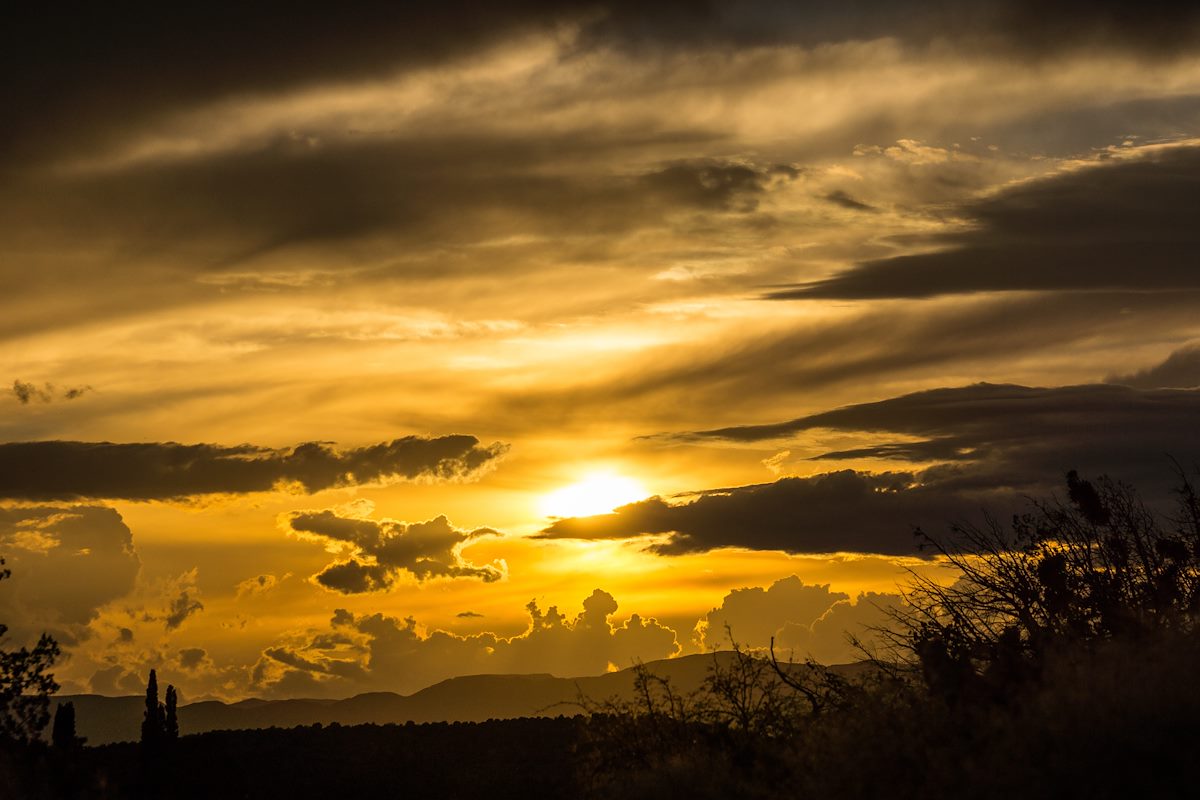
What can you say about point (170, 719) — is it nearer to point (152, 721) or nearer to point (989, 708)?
point (152, 721)

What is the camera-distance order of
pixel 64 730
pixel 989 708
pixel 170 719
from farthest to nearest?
pixel 170 719 → pixel 64 730 → pixel 989 708

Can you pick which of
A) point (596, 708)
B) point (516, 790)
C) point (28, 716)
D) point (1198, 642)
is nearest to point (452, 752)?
point (516, 790)

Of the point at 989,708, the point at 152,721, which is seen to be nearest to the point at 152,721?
the point at 152,721

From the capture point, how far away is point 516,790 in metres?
59.2

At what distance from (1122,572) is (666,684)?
11.8 m

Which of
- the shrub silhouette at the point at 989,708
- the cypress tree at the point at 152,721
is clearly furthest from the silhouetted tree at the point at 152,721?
the shrub silhouette at the point at 989,708

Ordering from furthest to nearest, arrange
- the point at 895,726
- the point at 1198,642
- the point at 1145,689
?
the point at 895,726 → the point at 1198,642 → the point at 1145,689

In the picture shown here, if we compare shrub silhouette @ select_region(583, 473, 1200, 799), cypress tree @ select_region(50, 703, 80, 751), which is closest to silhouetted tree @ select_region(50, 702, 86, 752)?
Answer: cypress tree @ select_region(50, 703, 80, 751)

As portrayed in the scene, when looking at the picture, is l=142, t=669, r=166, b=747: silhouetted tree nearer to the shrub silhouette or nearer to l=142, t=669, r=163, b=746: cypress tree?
l=142, t=669, r=163, b=746: cypress tree

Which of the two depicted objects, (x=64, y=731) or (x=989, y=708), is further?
(x=64, y=731)

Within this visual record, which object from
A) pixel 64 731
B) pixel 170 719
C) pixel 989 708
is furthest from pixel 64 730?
pixel 989 708

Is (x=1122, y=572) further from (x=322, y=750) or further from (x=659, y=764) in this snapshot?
(x=322, y=750)

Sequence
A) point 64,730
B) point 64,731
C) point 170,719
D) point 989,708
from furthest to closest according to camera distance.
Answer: point 170,719 → point 64,730 → point 64,731 → point 989,708

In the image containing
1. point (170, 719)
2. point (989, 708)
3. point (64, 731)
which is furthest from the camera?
point (170, 719)
